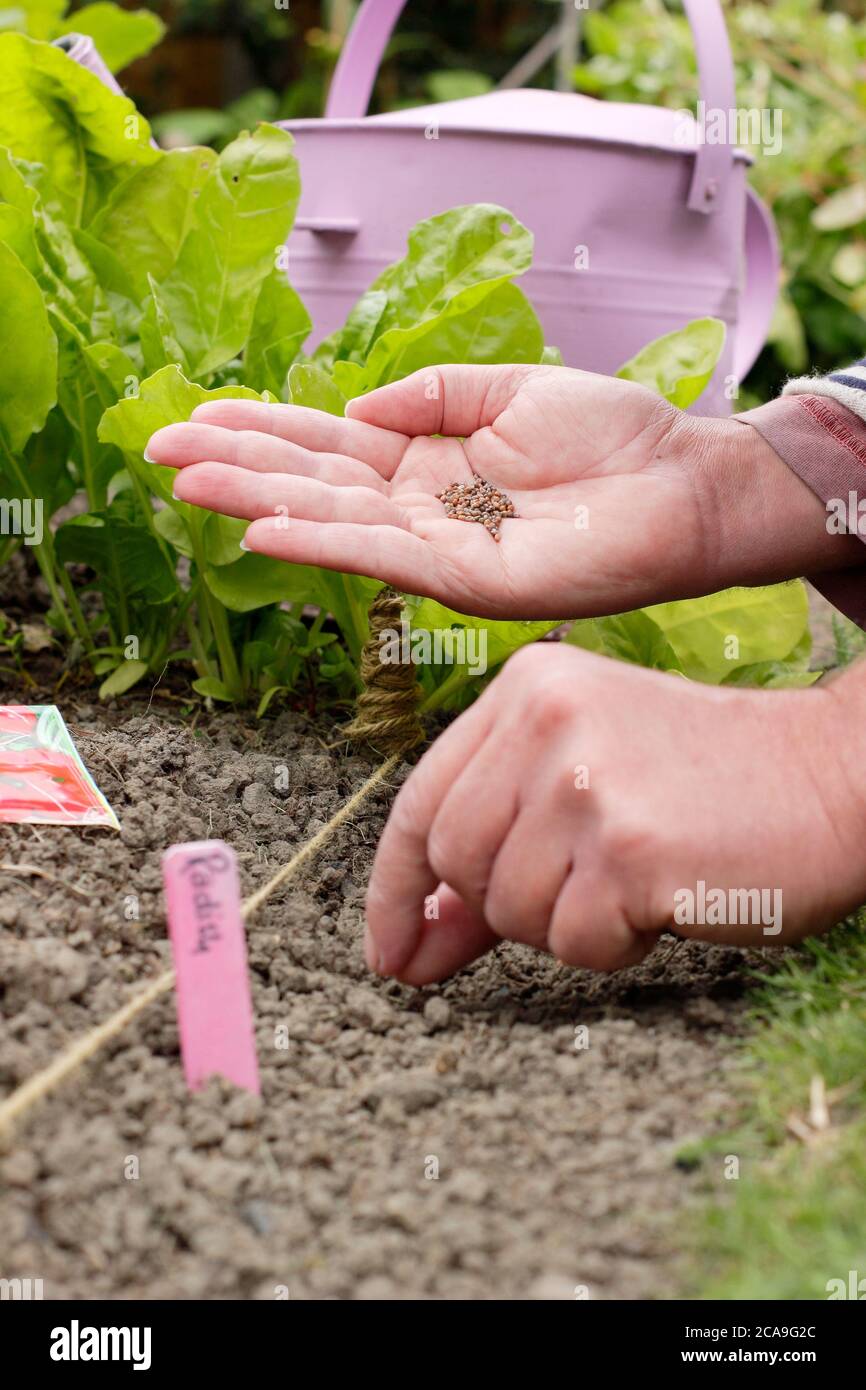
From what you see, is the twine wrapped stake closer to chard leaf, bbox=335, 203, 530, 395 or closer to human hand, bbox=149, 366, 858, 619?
human hand, bbox=149, 366, 858, 619

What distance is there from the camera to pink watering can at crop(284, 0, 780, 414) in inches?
66.4

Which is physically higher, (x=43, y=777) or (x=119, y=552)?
(x=119, y=552)

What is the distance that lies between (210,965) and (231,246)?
0.90 metres

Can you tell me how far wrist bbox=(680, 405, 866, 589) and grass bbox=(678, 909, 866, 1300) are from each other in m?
0.46

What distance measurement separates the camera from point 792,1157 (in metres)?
0.70

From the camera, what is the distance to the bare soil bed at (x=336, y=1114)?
663 mm

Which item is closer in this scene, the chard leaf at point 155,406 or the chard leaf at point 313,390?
the chard leaf at point 155,406

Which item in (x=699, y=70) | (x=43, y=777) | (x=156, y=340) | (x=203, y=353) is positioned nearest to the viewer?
(x=43, y=777)

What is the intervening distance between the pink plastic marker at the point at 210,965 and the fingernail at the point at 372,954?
14 cm

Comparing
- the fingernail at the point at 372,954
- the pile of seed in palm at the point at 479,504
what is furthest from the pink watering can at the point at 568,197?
the fingernail at the point at 372,954

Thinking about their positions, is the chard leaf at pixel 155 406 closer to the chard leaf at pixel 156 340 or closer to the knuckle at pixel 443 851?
the chard leaf at pixel 156 340

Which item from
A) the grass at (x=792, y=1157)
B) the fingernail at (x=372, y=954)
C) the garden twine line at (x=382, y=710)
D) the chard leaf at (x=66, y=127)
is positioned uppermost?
the chard leaf at (x=66, y=127)

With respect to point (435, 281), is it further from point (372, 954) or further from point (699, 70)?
point (372, 954)

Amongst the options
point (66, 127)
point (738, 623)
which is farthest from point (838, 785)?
point (66, 127)
